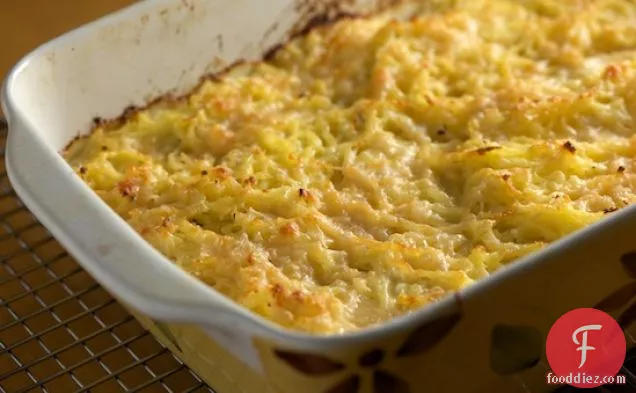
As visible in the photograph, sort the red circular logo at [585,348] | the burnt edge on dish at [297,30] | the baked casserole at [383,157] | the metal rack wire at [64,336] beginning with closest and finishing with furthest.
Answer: the red circular logo at [585,348], the baked casserole at [383,157], the metal rack wire at [64,336], the burnt edge on dish at [297,30]

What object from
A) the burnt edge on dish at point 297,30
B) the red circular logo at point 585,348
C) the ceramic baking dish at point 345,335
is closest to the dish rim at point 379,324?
the ceramic baking dish at point 345,335

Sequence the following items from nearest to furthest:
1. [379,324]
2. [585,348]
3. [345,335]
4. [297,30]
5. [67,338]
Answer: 1. [345,335]
2. [379,324]
3. [585,348]
4. [67,338]
5. [297,30]

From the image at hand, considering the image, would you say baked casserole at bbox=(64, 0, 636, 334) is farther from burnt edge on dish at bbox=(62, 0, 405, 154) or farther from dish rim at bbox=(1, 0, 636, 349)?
dish rim at bbox=(1, 0, 636, 349)

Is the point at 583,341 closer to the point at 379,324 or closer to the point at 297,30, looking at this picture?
the point at 379,324

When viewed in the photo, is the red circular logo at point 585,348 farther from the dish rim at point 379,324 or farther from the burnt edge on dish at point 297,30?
the burnt edge on dish at point 297,30

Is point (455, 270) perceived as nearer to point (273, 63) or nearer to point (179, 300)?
point (179, 300)

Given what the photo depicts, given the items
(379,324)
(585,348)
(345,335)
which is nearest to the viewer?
(345,335)

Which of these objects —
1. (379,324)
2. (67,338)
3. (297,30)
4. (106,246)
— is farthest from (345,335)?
(297,30)

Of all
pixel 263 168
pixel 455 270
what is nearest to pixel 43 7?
pixel 263 168
